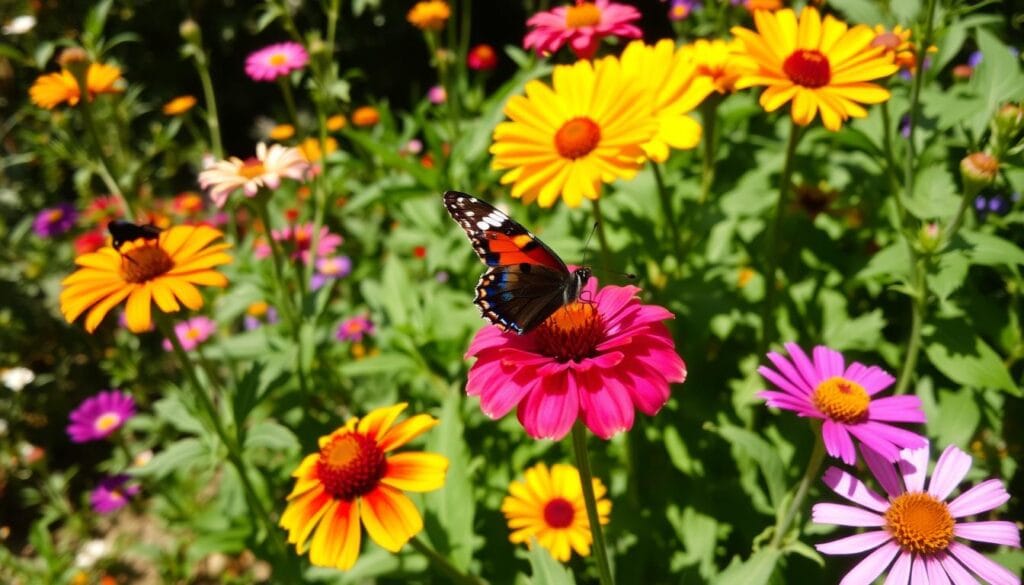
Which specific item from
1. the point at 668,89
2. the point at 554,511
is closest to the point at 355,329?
the point at 554,511

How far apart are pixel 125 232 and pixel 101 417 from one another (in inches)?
67.0

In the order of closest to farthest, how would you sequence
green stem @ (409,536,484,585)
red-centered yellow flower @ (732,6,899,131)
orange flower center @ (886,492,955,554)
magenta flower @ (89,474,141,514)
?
orange flower center @ (886,492,955,554)
green stem @ (409,536,484,585)
red-centered yellow flower @ (732,6,899,131)
magenta flower @ (89,474,141,514)

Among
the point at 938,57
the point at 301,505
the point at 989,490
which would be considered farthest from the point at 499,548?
the point at 938,57

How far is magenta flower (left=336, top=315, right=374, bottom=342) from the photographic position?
244cm

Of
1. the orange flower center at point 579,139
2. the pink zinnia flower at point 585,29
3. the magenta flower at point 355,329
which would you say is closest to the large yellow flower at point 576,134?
the orange flower center at point 579,139

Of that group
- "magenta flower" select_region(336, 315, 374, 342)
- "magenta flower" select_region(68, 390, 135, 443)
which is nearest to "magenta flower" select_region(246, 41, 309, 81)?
"magenta flower" select_region(336, 315, 374, 342)

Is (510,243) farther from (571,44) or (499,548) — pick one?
(499,548)

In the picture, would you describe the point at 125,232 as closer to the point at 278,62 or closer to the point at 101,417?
the point at 278,62

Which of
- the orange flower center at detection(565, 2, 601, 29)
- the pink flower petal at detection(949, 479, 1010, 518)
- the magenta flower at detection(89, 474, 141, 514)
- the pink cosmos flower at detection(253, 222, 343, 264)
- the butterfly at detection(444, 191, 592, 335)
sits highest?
the orange flower center at detection(565, 2, 601, 29)

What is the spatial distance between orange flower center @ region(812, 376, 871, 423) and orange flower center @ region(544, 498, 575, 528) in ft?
2.08

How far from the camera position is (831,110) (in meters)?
1.19

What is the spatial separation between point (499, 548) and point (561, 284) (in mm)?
967

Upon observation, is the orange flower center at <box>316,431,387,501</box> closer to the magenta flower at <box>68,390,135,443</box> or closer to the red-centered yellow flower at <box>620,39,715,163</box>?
the red-centered yellow flower at <box>620,39,715,163</box>

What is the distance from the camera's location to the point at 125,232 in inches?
50.7
